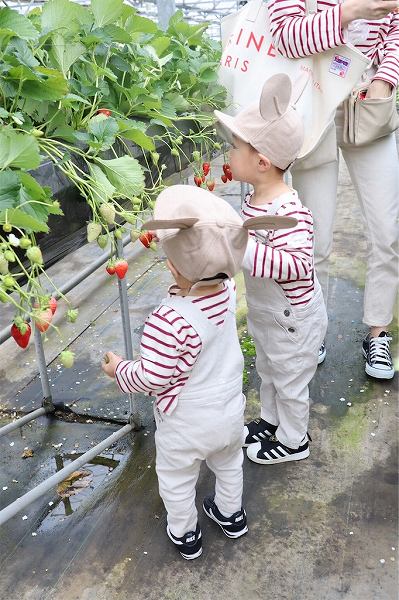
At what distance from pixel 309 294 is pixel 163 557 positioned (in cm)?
81

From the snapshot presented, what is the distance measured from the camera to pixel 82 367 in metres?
2.59

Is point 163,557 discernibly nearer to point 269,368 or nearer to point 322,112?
point 269,368

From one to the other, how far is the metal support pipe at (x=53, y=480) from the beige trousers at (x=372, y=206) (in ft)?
3.23

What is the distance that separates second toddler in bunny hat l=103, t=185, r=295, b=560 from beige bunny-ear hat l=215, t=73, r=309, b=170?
32 centimetres

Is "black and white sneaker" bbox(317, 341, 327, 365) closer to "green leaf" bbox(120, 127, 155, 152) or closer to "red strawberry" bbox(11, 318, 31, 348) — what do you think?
"green leaf" bbox(120, 127, 155, 152)

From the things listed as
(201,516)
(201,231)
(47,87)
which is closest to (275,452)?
(201,516)

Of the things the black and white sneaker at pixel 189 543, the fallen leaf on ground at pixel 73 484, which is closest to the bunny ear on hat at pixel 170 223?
the black and white sneaker at pixel 189 543

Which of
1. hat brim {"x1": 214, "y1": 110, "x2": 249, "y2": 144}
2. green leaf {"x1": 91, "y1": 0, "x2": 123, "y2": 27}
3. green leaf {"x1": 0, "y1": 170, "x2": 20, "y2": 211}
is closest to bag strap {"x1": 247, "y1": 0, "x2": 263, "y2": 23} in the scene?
hat brim {"x1": 214, "y1": 110, "x2": 249, "y2": 144}

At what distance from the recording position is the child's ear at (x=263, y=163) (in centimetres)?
160

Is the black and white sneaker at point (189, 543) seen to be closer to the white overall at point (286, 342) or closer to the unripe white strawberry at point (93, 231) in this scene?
the white overall at point (286, 342)

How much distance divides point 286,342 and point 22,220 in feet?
3.17

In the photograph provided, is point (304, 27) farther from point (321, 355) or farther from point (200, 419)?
point (321, 355)

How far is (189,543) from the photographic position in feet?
5.12

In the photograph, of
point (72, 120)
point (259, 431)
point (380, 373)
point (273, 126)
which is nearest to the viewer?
point (72, 120)
